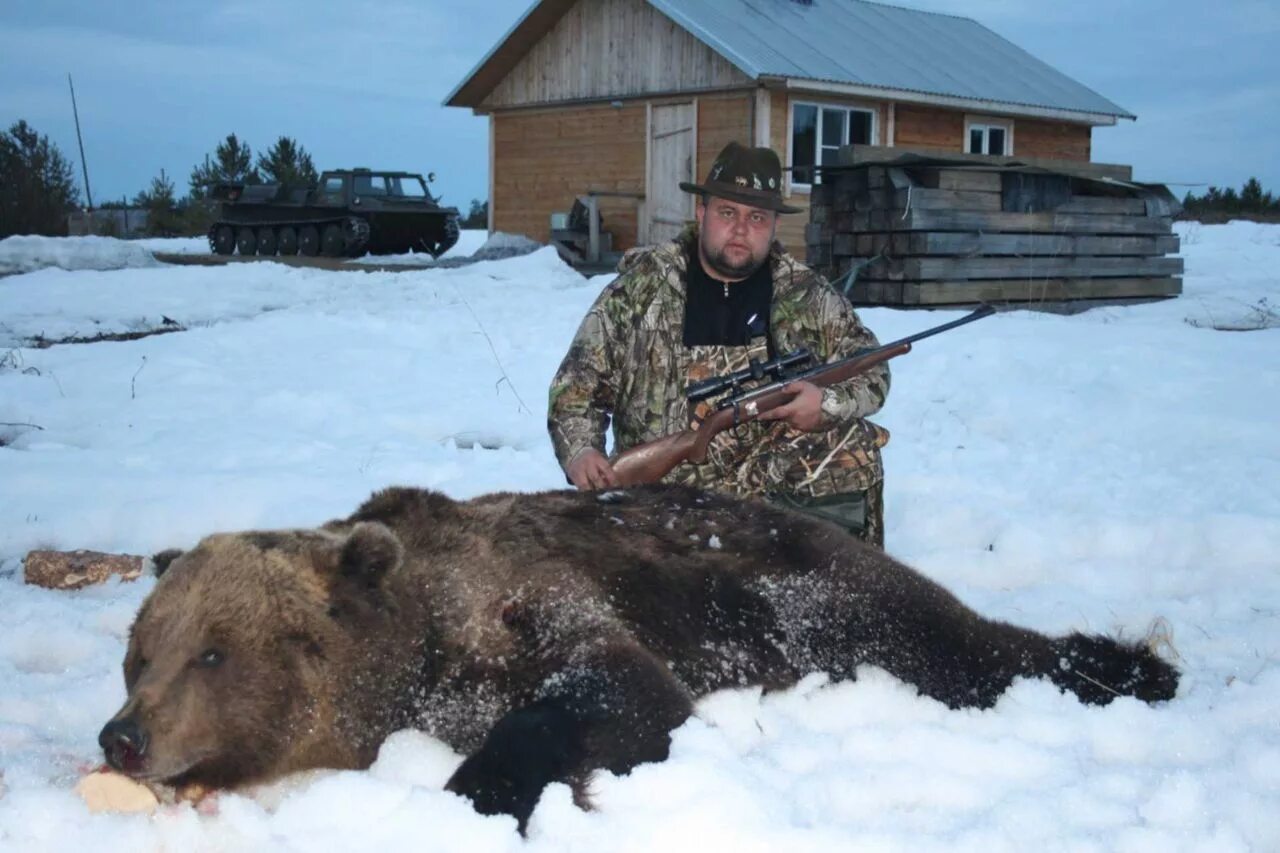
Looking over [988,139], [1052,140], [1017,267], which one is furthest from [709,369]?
[1052,140]

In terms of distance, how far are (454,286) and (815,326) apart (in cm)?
986

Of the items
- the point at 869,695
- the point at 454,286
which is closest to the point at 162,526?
the point at 869,695

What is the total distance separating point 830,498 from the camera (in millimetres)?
5402

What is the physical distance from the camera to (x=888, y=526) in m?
6.25

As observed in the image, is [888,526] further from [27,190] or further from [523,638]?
[27,190]

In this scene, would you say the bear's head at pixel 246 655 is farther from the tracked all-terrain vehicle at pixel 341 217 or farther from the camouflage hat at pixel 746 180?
the tracked all-terrain vehicle at pixel 341 217

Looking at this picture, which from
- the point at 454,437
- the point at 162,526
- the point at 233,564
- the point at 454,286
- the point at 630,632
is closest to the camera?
the point at 233,564

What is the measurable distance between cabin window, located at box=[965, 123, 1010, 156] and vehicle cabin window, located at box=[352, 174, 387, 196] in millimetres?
11675

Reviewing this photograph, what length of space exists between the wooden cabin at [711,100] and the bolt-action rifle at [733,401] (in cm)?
1489

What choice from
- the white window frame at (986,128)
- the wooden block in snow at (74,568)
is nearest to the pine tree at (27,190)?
the white window frame at (986,128)

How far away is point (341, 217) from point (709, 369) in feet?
71.1

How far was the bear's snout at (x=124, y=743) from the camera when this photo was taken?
281 cm

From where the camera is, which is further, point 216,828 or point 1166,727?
point 1166,727

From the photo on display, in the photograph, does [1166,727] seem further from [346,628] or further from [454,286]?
[454,286]
